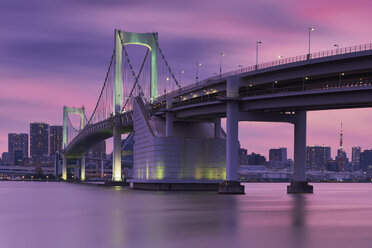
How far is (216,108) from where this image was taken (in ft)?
247

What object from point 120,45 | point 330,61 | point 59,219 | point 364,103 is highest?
point 120,45

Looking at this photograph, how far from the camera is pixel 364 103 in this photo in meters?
56.8

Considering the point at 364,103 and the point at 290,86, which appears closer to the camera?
the point at 364,103

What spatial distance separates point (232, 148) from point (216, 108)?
739 centimetres

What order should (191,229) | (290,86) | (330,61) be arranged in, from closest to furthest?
(191,229)
(330,61)
(290,86)

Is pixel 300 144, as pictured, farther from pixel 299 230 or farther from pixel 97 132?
pixel 97 132

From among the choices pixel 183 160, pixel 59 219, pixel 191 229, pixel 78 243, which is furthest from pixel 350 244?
pixel 183 160

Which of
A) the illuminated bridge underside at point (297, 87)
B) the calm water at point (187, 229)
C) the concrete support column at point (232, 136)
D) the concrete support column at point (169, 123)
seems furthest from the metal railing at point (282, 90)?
the calm water at point (187, 229)

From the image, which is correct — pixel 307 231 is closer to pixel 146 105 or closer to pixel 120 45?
pixel 146 105

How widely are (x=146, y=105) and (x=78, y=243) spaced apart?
71561 mm

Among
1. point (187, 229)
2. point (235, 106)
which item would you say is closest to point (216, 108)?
point (235, 106)

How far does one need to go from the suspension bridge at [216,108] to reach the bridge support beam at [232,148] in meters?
0.11

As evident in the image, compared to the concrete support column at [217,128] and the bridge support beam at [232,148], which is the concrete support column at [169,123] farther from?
the bridge support beam at [232,148]

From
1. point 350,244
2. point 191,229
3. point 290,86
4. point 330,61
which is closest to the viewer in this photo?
point 350,244
